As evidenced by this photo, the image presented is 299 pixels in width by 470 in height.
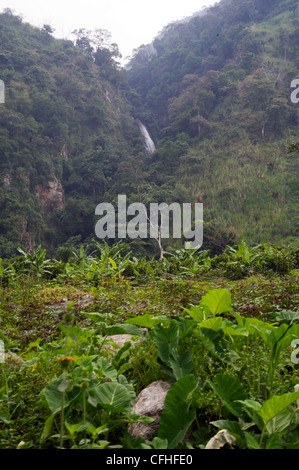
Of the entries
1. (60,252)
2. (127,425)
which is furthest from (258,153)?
(127,425)

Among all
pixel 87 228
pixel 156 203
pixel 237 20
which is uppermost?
pixel 237 20

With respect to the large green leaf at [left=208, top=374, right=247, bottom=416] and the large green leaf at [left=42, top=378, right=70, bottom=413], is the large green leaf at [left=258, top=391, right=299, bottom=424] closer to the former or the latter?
the large green leaf at [left=208, top=374, right=247, bottom=416]

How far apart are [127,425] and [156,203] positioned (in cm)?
1786

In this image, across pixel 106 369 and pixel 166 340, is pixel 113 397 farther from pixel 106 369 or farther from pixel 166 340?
pixel 166 340

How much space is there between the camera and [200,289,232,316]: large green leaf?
65.2 inches

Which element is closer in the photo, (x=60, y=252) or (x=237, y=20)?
(x=60, y=252)

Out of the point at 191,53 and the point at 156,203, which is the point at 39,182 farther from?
the point at 191,53

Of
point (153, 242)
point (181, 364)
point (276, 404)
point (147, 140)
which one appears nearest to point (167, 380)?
point (181, 364)

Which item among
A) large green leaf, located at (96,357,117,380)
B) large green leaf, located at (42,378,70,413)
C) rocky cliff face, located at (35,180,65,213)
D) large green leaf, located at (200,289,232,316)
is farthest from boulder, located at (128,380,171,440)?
rocky cliff face, located at (35,180,65,213)

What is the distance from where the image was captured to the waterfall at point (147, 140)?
1257 inches

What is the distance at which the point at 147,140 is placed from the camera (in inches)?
1310

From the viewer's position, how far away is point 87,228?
22.0m

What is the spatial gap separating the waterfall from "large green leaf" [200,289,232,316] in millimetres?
30519
